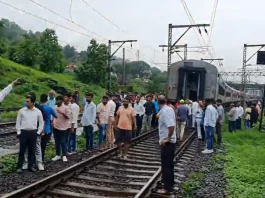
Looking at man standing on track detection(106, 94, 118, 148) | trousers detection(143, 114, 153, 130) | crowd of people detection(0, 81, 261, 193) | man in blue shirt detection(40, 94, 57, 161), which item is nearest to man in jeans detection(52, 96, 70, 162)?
crowd of people detection(0, 81, 261, 193)

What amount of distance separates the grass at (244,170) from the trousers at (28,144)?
427cm

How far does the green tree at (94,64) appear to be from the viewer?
51.2m

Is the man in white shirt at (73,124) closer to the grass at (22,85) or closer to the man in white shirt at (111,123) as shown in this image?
the man in white shirt at (111,123)

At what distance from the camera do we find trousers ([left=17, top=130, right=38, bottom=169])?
837 centimetres

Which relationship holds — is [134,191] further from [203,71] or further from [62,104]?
[203,71]

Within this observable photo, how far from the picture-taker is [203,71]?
21.2m

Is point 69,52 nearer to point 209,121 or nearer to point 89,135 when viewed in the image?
point 209,121

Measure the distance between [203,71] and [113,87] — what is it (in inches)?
1104

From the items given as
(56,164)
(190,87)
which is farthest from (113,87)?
(56,164)

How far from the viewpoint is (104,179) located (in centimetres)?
815

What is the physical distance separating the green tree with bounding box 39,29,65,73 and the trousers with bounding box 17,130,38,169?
1693 inches

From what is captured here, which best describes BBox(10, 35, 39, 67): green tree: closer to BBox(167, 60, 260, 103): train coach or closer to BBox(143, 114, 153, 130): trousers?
BBox(167, 60, 260, 103): train coach

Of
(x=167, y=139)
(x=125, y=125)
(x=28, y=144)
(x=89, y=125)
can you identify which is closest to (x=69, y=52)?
(x=89, y=125)

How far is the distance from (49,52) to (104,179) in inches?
1790
